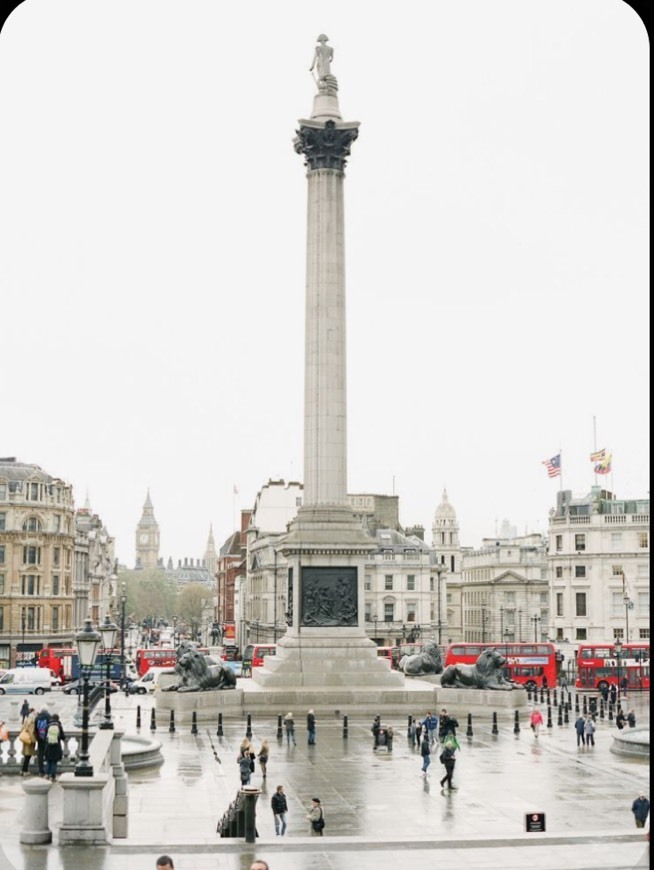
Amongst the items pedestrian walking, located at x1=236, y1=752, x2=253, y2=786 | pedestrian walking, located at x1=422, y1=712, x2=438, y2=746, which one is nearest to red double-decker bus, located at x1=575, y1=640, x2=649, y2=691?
pedestrian walking, located at x1=422, y1=712, x2=438, y2=746

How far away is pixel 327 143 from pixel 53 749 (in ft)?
113

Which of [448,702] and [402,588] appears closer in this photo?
[448,702]

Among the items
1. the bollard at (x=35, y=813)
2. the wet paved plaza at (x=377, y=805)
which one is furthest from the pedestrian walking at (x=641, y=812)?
the bollard at (x=35, y=813)

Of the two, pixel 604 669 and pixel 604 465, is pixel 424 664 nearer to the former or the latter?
pixel 604 669

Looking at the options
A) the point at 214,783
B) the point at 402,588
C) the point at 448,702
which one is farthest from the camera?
the point at 402,588

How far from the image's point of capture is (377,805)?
86.9ft

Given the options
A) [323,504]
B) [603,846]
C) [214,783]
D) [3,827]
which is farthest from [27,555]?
[603,846]

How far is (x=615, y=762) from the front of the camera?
34344 mm

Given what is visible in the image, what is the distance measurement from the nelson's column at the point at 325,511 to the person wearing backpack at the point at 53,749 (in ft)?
61.5

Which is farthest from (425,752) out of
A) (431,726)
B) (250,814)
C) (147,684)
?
(147,684)

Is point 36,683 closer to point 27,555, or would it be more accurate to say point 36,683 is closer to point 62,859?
point 27,555

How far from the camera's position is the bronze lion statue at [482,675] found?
1871 inches

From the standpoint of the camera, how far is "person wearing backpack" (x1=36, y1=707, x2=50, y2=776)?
1171 inches

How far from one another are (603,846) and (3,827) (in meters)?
11.6
